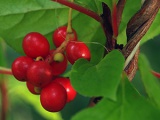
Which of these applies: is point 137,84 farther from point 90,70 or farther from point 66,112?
point 90,70

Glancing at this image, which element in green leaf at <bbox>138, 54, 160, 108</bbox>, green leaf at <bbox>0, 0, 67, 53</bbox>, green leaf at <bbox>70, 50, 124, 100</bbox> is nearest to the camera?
green leaf at <bbox>70, 50, 124, 100</bbox>

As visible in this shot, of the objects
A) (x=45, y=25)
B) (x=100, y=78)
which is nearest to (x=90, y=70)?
(x=100, y=78)

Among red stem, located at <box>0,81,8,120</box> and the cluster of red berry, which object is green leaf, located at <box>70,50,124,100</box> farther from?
red stem, located at <box>0,81,8,120</box>

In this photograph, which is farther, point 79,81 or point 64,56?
point 64,56

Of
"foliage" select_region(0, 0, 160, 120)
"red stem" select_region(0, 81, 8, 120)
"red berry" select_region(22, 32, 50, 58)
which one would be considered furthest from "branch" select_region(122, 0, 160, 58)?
"red stem" select_region(0, 81, 8, 120)

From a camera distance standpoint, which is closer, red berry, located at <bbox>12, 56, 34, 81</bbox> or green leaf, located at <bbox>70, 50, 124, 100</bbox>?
green leaf, located at <bbox>70, 50, 124, 100</bbox>

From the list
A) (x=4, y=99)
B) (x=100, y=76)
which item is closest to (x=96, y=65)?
(x=100, y=76)
